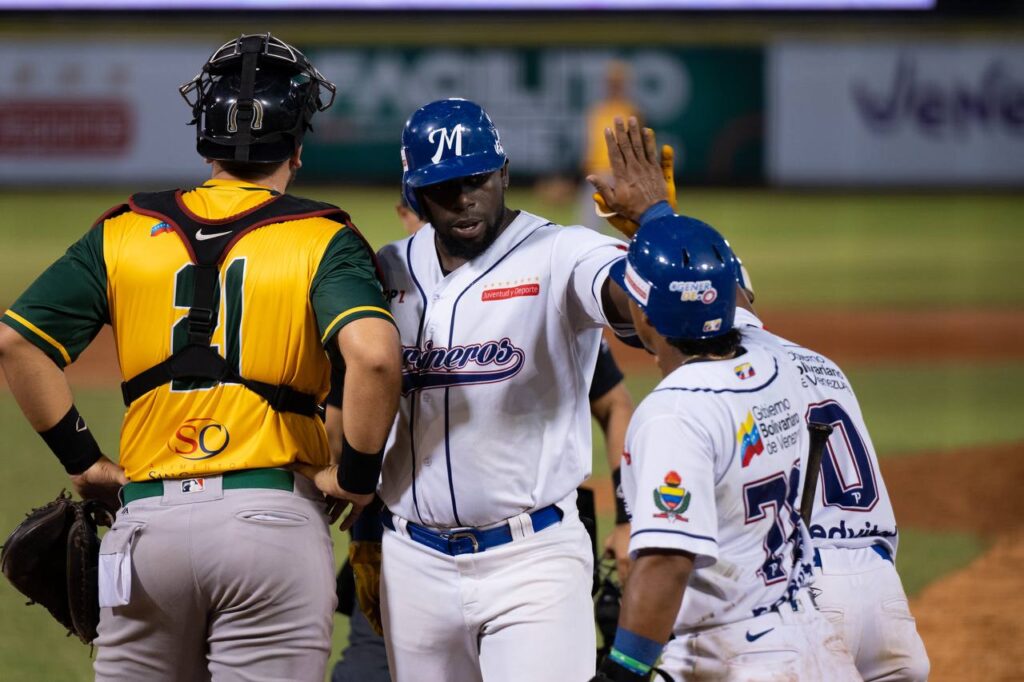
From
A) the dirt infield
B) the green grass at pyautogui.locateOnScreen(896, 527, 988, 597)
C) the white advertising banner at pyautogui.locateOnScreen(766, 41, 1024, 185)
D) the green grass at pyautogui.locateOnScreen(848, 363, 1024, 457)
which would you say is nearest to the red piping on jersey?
the dirt infield

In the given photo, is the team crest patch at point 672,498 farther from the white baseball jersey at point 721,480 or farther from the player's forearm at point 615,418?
the player's forearm at point 615,418

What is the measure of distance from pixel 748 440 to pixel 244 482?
1139mm

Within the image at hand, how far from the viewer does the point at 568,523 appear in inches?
123

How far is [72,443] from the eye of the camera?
305 centimetres

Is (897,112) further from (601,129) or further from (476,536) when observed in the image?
(476,536)

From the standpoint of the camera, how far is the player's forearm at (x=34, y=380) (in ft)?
9.45

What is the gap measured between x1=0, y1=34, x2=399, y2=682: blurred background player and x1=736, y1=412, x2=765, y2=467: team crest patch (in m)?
0.80

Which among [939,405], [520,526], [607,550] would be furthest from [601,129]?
[520,526]

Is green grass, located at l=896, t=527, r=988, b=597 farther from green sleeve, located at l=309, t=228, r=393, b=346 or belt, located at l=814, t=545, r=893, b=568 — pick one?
green sleeve, located at l=309, t=228, r=393, b=346

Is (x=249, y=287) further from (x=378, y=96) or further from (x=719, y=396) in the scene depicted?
(x=378, y=96)

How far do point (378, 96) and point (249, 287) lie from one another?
2006 centimetres

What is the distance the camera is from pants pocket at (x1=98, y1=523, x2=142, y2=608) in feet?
8.79

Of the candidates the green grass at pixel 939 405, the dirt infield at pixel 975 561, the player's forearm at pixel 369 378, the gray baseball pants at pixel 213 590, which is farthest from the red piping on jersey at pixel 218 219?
the green grass at pixel 939 405

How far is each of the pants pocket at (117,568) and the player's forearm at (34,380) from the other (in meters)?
0.42
